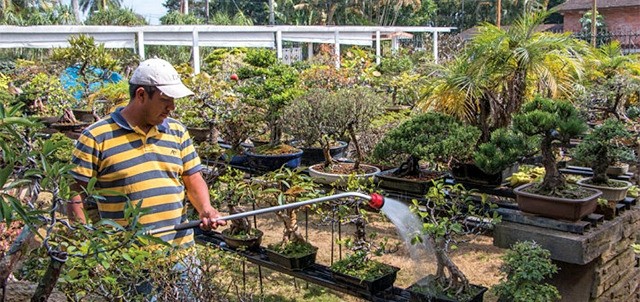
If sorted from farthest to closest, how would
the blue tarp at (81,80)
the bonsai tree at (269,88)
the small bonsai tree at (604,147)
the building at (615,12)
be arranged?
1. the building at (615,12)
2. the blue tarp at (81,80)
3. the bonsai tree at (269,88)
4. the small bonsai tree at (604,147)

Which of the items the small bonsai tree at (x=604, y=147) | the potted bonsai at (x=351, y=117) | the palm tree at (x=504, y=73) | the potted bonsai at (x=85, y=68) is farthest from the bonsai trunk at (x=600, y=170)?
the potted bonsai at (x=85, y=68)

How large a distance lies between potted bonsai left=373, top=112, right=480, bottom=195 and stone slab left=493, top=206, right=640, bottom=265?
0.64 meters

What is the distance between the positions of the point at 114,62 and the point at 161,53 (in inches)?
612

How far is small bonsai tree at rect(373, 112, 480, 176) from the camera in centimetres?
384

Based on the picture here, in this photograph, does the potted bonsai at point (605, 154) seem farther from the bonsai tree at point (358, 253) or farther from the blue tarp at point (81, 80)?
the blue tarp at point (81, 80)

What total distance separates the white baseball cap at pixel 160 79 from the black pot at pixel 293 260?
56.0 inches

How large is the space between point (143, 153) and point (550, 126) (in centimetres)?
207

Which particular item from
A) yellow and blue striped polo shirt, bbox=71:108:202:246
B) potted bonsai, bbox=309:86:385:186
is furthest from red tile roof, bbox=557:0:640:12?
yellow and blue striped polo shirt, bbox=71:108:202:246

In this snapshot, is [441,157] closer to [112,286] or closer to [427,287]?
[427,287]

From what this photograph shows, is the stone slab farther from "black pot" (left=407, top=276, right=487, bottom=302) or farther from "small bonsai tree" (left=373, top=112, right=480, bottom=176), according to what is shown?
"small bonsai tree" (left=373, top=112, right=480, bottom=176)

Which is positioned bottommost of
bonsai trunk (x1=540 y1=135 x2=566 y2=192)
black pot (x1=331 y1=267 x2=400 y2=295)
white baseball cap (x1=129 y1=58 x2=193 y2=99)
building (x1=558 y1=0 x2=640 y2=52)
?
black pot (x1=331 y1=267 x2=400 y2=295)

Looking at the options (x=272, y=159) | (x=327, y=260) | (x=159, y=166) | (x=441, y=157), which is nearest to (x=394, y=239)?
(x=327, y=260)

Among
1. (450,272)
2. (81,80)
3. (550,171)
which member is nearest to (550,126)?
(550,171)

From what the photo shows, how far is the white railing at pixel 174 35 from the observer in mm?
12867
